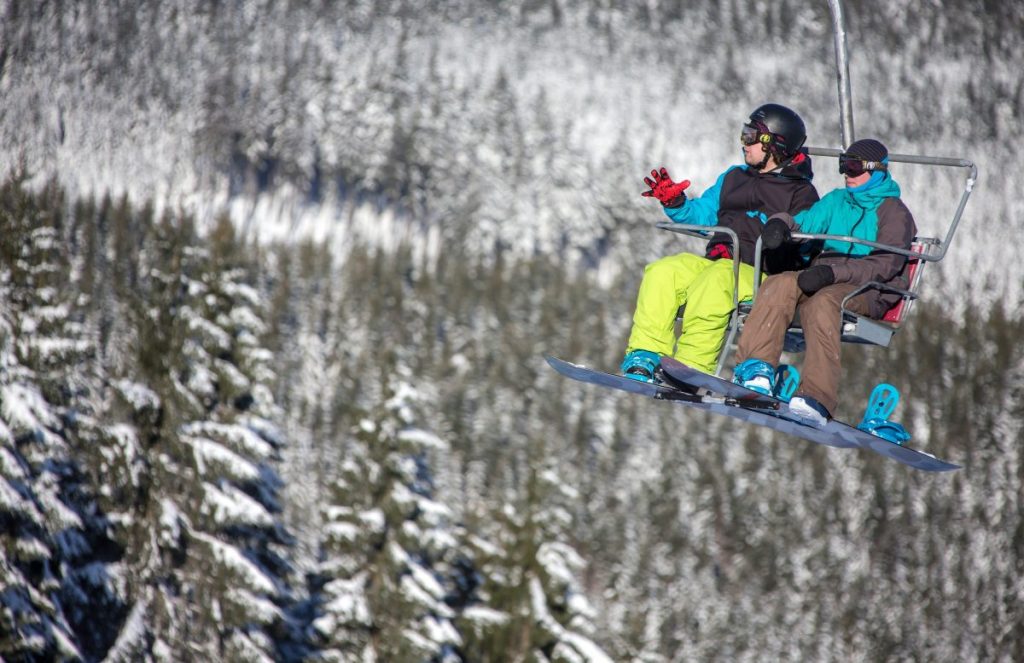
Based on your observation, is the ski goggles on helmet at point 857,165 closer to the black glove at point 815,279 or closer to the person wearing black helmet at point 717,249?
the person wearing black helmet at point 717,249

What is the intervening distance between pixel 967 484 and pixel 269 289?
45.4 meters

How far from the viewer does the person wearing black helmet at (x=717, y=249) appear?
30.7 feet

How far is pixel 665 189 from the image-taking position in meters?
9.43

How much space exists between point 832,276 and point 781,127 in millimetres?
1177

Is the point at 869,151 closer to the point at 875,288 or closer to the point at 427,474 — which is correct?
the point at 875,288

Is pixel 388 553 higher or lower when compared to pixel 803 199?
lower

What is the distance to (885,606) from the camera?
2267 inches

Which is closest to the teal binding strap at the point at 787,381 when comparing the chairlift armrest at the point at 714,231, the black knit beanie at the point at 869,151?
the chairlift armrest at the point at 714,231

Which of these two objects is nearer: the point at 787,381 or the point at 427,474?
the point at 787,381

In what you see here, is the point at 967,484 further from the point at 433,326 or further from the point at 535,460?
the point at 535,460

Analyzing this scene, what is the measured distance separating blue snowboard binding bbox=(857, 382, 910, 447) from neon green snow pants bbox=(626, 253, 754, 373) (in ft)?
4.12

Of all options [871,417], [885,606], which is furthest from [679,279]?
[885,606]

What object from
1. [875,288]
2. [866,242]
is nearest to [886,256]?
[875,288]

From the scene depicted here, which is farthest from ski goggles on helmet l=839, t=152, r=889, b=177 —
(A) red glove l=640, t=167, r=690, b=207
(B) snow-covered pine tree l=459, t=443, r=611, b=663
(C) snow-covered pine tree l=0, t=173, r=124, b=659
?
(B) snow-covered pine tree l=459, t=443, r=611, b=663
